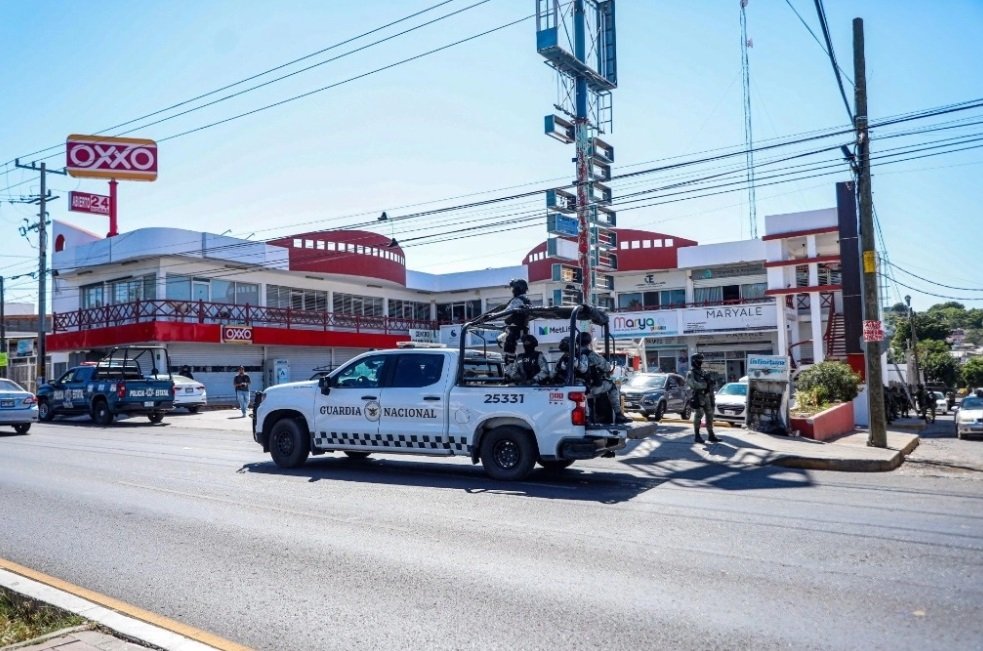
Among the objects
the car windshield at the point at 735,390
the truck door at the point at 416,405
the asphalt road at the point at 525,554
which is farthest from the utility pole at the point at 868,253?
the truck door at the point at 416,405

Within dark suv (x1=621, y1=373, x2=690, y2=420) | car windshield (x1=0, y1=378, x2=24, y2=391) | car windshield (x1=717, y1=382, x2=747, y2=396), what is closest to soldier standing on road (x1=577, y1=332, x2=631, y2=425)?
dark suv (x1=621, y1=373, x2=690, y2=420)

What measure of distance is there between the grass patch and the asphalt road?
57 cm

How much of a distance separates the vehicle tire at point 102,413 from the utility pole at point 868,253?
2041 cm

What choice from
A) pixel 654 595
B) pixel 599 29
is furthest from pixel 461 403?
pixel 599 29

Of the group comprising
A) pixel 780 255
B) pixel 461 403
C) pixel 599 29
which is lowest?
pixel 461 403

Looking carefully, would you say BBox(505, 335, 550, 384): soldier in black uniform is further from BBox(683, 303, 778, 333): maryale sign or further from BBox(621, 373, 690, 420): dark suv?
BBox(683, 303, 778, 333): maryale sign

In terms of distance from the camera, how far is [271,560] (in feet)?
20.9

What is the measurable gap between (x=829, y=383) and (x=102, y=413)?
2084cm

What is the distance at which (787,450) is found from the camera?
44.1 feet

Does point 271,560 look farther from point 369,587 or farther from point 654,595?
point 654,595

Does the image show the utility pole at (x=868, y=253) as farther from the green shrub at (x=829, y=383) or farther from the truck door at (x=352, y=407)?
the truck door at (x=352, y=407)

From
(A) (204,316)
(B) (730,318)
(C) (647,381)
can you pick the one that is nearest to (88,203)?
(A) (204,316)

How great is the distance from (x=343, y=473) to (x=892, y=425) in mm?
20239

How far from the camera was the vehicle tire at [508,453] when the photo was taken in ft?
34.0
